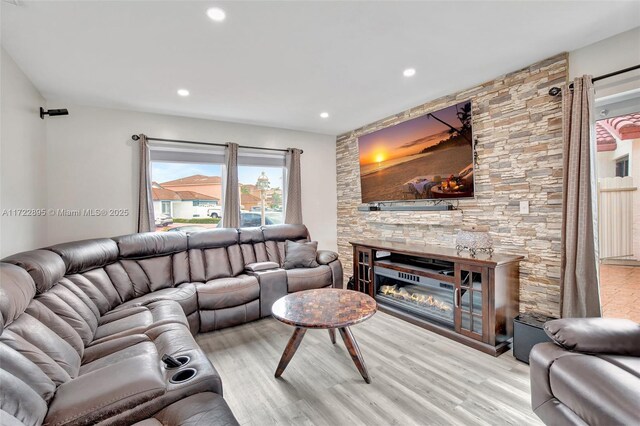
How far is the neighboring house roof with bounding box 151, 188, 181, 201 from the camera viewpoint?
3.92m

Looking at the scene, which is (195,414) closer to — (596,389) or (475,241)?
(596,389)

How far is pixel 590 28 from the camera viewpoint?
208cm

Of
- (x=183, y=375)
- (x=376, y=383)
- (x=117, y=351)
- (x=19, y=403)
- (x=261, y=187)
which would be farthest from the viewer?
(x=261, y=187)

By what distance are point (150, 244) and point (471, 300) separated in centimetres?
333

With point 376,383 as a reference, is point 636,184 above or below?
above

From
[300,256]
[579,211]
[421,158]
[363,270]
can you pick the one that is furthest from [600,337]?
[300,256]

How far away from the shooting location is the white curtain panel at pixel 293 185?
460 cm

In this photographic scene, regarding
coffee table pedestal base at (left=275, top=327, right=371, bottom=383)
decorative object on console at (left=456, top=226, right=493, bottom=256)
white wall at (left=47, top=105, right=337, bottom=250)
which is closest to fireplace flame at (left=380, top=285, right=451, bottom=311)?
decorative object on console at (left=456, top=226, right=493, bottom=256)

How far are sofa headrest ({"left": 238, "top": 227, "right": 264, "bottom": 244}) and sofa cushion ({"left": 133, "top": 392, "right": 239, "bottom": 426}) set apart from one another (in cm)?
→ 273

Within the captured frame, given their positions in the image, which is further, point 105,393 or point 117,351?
point 117,351

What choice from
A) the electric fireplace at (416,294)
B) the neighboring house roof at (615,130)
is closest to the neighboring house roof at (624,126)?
the neighboring house roof at (615,130)

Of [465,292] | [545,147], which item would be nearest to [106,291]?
[465,292]

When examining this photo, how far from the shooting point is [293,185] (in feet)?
15.1

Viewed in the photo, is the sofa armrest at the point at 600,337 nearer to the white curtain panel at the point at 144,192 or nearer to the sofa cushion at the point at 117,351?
the sofa cushion at the point at 117,351
